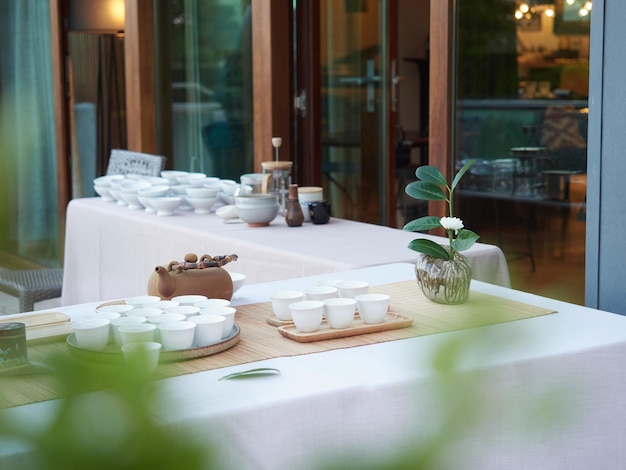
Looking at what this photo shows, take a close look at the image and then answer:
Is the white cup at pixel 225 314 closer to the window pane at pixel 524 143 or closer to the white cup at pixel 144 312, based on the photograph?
the white cup at pixel 144 312

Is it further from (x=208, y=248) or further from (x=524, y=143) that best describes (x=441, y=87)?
(x=208, y=248)

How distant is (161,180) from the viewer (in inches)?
179

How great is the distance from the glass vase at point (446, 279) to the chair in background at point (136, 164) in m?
2.96

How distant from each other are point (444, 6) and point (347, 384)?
9.50 ft

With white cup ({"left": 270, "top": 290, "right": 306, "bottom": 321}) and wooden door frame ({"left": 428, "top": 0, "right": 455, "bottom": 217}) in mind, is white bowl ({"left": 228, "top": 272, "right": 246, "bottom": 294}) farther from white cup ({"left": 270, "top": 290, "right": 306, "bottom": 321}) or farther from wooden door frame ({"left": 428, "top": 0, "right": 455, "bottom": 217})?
wooden door frame ({"left": 428, "top": 0, "right": 455, "bottom": 217})

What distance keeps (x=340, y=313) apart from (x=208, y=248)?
167 cm

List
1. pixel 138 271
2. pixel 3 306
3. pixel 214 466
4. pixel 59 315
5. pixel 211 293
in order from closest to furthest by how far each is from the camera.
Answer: pixel 214 466 < pixel 59 315 < pixel 211 293 < pixel 138 271 < pixel 3 306

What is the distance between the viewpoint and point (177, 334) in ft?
5.68

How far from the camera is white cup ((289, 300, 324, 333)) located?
1911 mm

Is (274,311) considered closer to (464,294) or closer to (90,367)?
(464,294)

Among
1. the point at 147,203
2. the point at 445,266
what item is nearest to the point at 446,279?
the point at 445,266

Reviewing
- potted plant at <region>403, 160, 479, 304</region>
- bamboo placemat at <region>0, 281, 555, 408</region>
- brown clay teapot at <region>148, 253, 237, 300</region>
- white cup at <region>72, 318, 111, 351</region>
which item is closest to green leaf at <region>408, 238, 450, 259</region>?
potted plant at <region>403, 160, 479, 304</region>

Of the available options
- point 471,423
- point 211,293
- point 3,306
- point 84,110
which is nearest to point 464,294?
point 211,293

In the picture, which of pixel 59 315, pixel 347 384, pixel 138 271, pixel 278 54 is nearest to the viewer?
pixel 347 384
